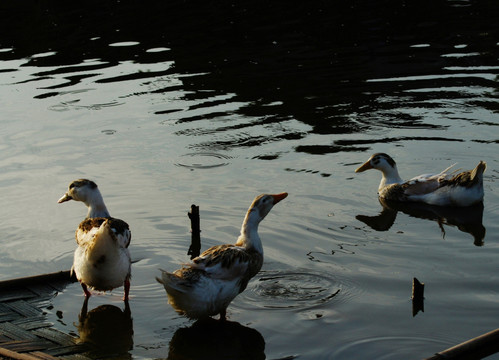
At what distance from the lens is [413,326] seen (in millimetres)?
9398

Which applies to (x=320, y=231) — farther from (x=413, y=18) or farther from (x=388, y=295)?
(x=413, y=18)

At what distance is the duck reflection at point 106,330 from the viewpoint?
30.6ft

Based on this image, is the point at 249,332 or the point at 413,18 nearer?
the point at 249,332

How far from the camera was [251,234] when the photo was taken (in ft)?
33.3

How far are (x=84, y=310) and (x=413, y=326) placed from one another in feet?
13.3

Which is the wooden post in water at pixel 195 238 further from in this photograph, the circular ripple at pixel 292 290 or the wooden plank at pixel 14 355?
the wooden plank at pixel 14 355

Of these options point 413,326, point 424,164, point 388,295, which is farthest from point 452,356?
point 424,164

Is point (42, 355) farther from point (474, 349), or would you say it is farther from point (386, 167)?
point (386, 167)

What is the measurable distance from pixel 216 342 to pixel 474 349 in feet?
9.55

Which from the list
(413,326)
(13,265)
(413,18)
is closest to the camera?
(413,326)

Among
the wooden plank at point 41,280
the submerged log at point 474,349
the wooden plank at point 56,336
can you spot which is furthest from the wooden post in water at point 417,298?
the wooden plank at point 41,280

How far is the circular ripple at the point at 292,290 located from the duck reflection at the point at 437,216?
2534mm

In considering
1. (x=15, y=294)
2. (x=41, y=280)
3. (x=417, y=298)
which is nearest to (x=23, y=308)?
(x=15, y=294)

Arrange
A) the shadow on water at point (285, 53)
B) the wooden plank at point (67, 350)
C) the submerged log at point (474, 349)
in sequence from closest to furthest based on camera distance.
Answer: the submerged log at point (474, 349)
the wooden plank at point (67, 350)
the shadow on water at point (285, 53)
